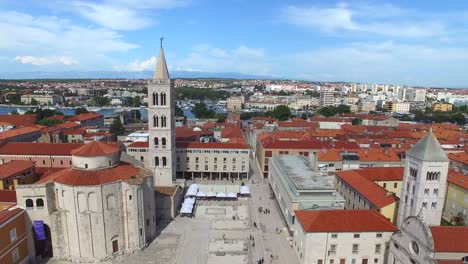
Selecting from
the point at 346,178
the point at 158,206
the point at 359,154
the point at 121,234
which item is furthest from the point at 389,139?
the point at 121,234

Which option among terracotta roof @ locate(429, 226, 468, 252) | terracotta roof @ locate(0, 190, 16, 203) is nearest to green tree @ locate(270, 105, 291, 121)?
terracotta roof @ locate(429, 226, 468, 252)

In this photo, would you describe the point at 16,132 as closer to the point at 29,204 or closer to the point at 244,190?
the point at 29,204

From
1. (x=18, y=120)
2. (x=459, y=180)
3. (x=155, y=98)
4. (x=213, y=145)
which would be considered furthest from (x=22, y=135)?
(x=459, y=180)

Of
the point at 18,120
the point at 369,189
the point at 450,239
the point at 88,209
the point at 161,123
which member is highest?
the point at 161,123

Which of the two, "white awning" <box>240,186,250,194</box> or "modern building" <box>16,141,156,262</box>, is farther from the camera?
"white awning" <box>240,186,250,194</box>

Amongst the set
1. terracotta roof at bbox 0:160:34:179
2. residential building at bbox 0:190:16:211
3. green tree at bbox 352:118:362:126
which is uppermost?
terracotta roof at bbox 0:160:34:179

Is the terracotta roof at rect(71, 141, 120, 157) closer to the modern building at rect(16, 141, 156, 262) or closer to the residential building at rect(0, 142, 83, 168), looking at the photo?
the modern building at rect(16, 141, 156, 262)
